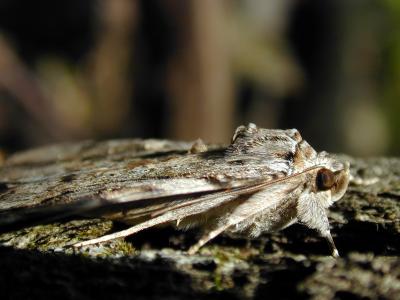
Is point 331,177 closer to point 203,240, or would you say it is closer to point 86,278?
point 203,240

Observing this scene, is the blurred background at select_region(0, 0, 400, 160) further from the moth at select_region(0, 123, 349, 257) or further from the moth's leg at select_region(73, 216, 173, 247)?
the moth's leg at select_region(73, 216, 173, 247)

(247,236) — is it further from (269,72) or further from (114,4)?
(269,72)

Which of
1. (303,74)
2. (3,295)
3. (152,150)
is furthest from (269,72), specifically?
(3,295)

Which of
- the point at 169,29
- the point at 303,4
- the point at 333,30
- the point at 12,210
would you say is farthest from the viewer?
the point at 303,4

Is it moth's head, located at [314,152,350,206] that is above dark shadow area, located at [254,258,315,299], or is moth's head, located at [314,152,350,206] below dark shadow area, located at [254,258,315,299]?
above

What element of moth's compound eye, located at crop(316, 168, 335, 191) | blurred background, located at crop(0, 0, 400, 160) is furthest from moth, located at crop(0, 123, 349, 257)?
blurred background, located at crop(0, 0, 400, 160)

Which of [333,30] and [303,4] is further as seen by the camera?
[303,4]

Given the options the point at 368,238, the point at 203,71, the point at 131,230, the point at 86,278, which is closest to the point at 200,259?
the point at 131,230

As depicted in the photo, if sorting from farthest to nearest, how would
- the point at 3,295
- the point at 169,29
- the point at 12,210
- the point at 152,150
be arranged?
the point at 169,29, the point at 152,150, the point at 12,210, the point at 3,295
